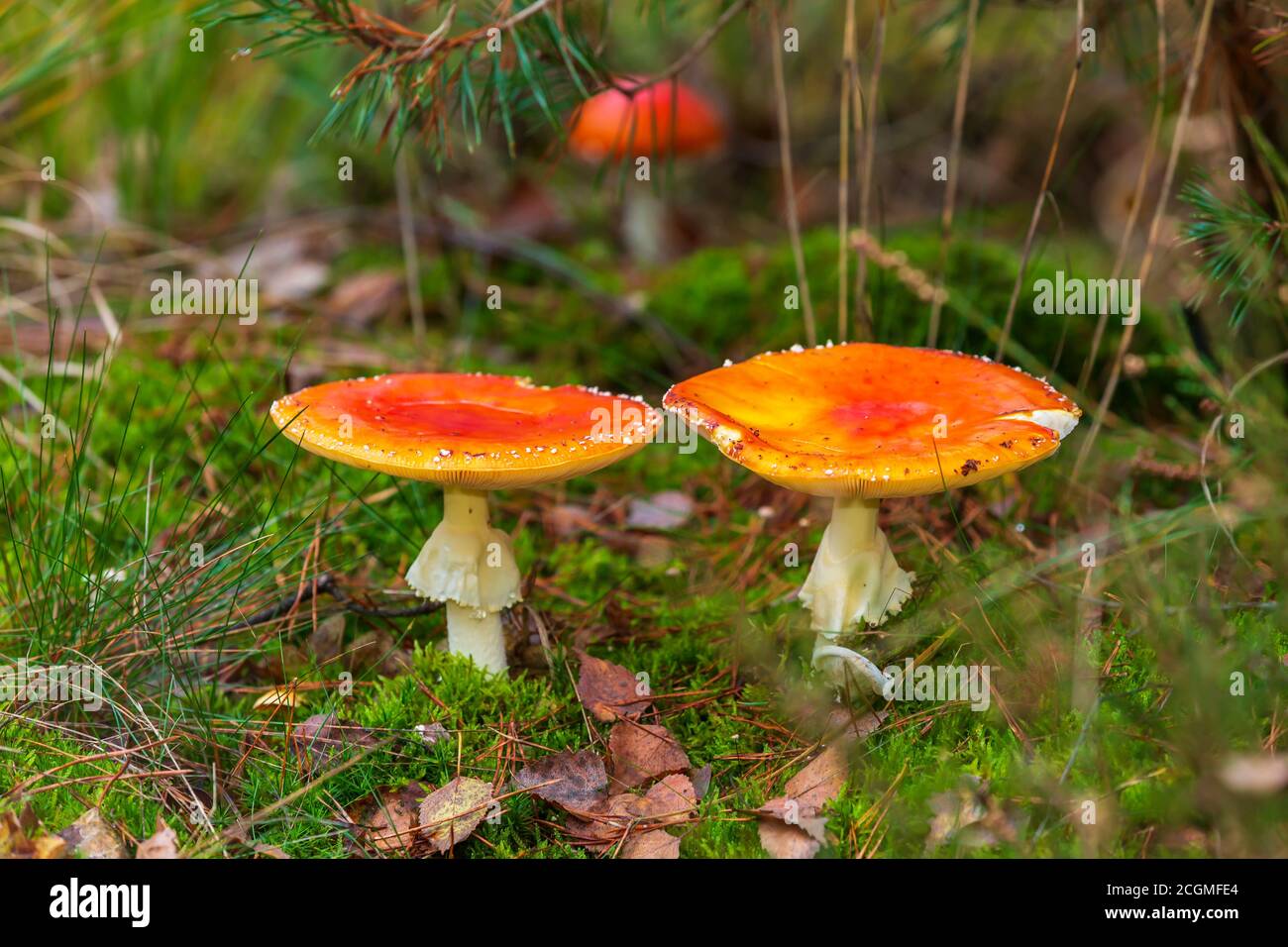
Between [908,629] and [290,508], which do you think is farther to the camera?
[290,508]

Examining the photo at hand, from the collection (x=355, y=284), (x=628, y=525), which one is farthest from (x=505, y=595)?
(x=355, y=284)

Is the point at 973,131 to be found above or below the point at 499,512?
above

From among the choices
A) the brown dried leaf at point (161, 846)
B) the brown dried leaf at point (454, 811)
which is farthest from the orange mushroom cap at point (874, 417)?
the brown dried leaf at point (161, 846)

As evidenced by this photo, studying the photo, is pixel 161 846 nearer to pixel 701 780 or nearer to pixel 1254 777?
pixel 701 780

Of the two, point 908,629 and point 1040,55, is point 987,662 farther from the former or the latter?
point 1040,55

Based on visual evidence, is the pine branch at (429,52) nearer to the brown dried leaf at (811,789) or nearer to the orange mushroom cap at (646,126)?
the brown dried leaf at (811,789)

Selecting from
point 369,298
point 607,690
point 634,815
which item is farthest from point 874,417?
point 369,298
